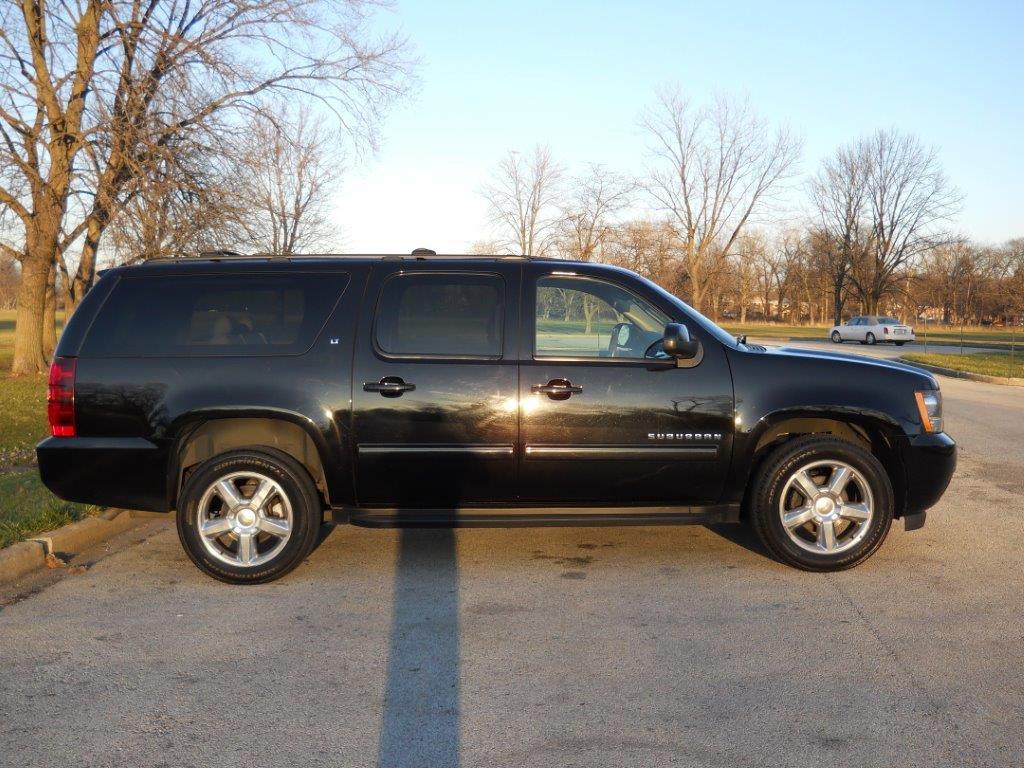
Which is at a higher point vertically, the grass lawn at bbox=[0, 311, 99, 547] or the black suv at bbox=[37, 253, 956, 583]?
the black suv at bbox=[37, 253, 956, 583]

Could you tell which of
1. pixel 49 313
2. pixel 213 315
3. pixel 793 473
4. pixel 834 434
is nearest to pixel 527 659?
pixel 793 473

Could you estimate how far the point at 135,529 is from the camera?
655cm

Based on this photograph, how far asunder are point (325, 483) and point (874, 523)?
3261 mm

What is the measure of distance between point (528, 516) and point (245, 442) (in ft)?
5.79

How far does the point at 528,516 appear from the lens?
17.1ft

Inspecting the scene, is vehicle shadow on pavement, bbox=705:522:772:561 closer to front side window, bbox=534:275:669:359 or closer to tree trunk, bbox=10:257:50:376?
front side window, bbox=534:275:669:359

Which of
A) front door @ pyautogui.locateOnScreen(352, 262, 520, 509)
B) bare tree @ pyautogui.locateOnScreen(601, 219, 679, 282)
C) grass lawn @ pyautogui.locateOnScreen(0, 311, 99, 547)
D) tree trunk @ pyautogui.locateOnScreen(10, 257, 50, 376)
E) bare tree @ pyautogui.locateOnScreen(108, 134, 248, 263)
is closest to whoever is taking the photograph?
front door @ pyautogui.locateOnScreen(352, 262, 520, 509)

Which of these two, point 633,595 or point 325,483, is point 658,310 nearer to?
point 633,595

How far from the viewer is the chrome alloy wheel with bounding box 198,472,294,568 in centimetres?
513

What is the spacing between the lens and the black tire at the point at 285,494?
5.11 m

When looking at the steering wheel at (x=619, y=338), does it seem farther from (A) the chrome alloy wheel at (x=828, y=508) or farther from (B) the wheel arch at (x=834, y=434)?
(A) the chrome alloy wheel at (x=828, y=508)

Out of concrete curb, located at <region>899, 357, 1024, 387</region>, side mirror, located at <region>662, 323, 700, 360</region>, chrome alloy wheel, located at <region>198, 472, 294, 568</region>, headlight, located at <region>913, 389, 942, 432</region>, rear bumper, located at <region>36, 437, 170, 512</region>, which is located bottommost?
concrete curb, located at <region>899, 357, 1024, 387</region>

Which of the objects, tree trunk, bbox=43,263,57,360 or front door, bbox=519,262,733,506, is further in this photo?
tree trunk, bbox=43,263,57,360

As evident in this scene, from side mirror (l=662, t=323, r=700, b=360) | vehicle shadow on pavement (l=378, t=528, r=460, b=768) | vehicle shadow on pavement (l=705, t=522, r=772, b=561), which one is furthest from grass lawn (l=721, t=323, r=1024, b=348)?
vehicle shadow on pavement (l=378, t=528, r=460, b=768)
